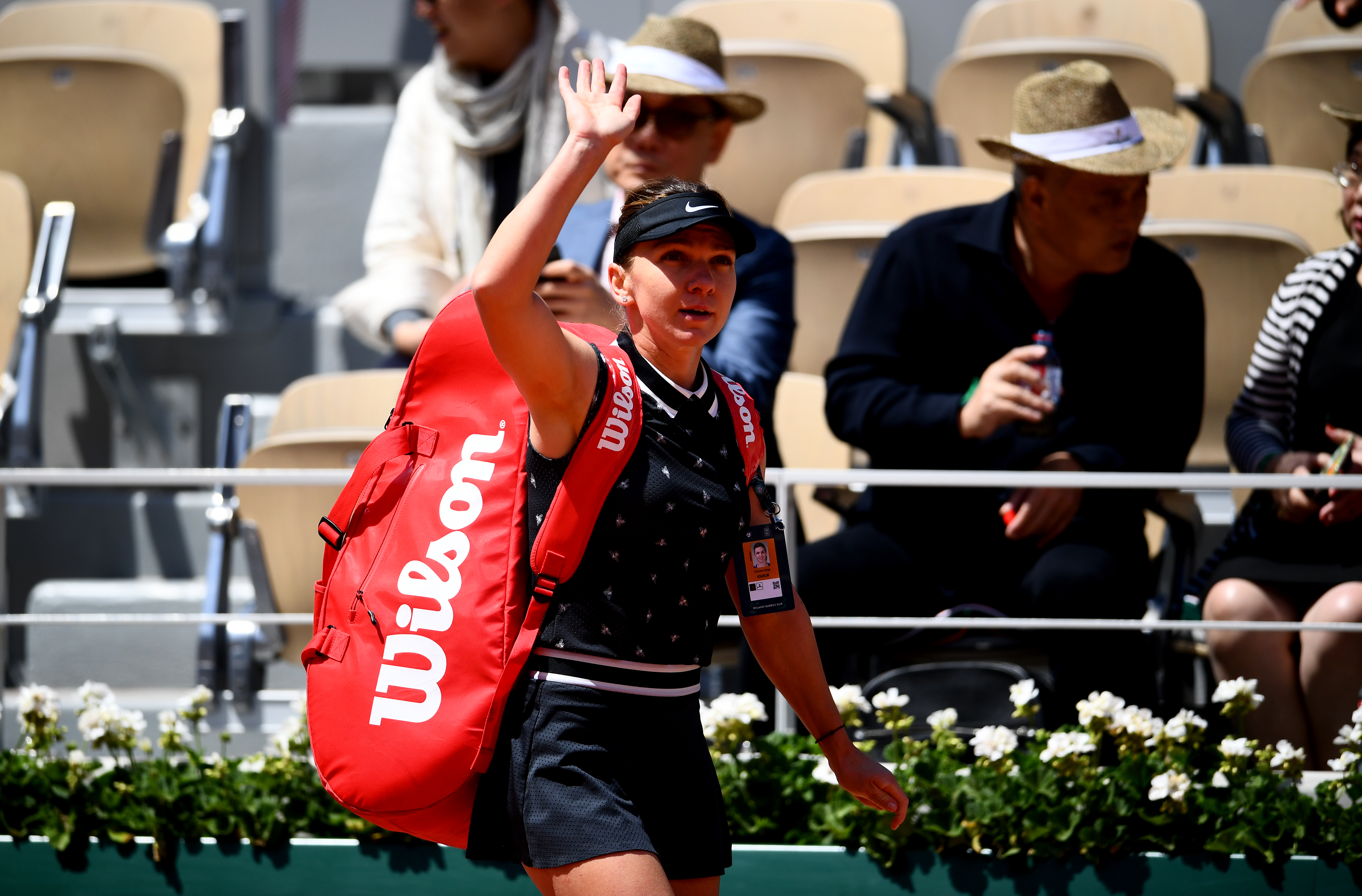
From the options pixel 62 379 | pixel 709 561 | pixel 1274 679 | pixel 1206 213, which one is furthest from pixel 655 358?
pixel 62 379

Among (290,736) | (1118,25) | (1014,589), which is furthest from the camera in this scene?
(1118,25)

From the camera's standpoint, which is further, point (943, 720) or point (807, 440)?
point (807, 440)

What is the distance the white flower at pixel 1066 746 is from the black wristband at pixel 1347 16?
7.58 feet

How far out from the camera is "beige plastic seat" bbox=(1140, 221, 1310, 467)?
3561mm

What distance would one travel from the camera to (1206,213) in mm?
4113

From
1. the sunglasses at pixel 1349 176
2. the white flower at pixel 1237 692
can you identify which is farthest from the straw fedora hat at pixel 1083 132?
the white flower at pixel 1237 692

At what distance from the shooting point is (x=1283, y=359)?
10.2 ft

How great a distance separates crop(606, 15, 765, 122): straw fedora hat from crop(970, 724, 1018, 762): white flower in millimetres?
1421

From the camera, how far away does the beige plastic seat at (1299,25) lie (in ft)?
16.2

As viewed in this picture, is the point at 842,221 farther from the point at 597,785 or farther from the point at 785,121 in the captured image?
the point at 597,785

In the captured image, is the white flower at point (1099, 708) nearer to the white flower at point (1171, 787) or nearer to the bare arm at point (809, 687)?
the white flower at point (1171, 787)

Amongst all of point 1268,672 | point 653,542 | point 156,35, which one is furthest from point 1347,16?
point 156,35

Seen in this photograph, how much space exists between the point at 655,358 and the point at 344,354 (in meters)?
2.98

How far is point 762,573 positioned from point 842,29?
385 cm
